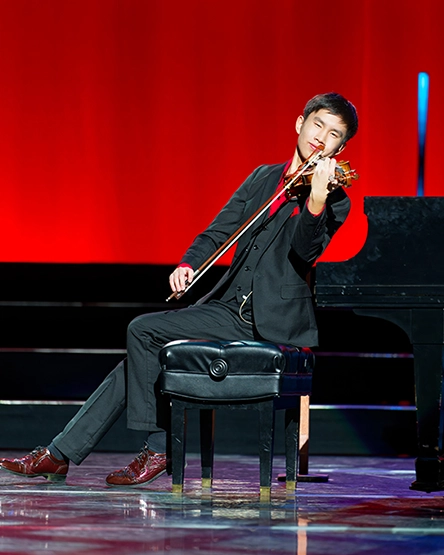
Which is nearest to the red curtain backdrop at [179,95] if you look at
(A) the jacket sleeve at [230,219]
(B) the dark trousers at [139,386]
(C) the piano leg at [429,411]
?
(A) the jacket sleeve at [230,219]

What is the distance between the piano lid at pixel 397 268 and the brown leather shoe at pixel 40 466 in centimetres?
95

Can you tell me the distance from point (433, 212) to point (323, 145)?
0.40 m

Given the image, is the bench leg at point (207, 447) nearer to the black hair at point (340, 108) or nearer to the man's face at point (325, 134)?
the man's face at point (325, 134)

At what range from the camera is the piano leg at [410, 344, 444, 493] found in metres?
3.05

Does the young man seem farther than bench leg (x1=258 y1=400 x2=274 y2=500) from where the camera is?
Yes

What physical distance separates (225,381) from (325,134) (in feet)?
2.85

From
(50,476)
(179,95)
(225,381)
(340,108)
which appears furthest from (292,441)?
(179,95)

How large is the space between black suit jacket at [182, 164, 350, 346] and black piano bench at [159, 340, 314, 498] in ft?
0.56

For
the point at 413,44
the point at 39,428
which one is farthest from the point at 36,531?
the point at 413,44

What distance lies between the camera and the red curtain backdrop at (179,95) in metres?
5.30

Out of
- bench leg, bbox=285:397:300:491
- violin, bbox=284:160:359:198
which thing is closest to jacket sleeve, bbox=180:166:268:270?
violin, bbox=284:160:359:198

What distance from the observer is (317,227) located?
2955mm

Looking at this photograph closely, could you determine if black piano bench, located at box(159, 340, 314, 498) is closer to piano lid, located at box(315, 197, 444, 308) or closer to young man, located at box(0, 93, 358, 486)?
young man, located at box(0, 93, 358, 486)

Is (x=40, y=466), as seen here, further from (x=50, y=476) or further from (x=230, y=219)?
(x=230, y=219)
